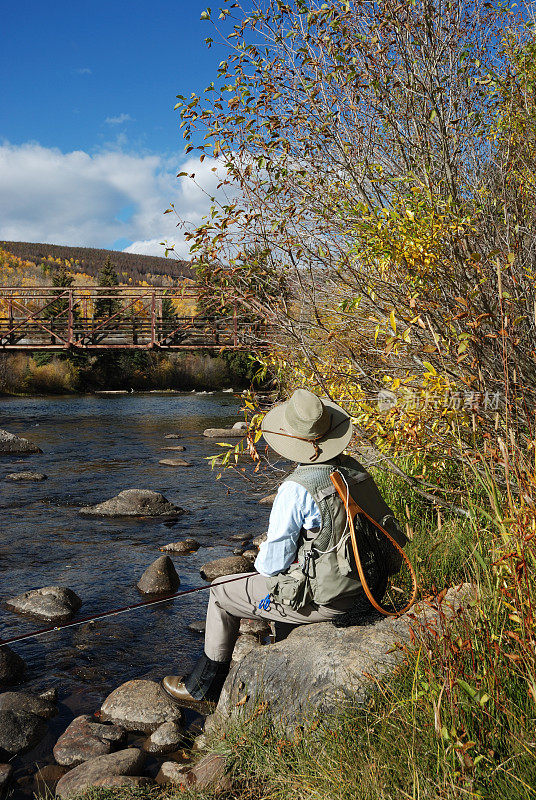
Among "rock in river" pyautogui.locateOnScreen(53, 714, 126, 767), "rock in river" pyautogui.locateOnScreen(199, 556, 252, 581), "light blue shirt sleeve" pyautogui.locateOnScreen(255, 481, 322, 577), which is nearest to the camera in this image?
"light blue shirt sleeve" pyautogui.locateOnScreen(255, 481, 322, 577)

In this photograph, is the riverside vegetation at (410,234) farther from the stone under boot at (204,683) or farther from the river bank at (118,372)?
the river bank at (118,372)

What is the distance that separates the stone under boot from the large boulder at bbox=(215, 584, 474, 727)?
1.52 ft

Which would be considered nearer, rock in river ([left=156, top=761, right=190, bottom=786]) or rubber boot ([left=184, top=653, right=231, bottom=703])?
rock in river ([left=156, top=761, right=190, bottom=786])

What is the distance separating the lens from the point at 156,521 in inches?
311

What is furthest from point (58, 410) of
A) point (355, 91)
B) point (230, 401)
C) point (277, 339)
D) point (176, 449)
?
point (355, 91)

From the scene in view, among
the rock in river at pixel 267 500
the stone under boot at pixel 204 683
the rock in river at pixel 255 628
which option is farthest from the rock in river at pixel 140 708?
the rock in river at pixel 267 500

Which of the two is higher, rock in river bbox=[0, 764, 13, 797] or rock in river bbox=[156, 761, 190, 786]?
rock in river bbox=[156, 761, 190, 786]

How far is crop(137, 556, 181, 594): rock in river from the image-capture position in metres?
5.48

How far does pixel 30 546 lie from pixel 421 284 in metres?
5.04

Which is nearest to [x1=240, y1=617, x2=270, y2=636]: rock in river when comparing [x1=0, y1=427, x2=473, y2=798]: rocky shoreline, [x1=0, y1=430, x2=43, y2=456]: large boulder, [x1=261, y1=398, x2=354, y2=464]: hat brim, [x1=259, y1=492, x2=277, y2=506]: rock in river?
[x1=0, y1=427, x2=473, y2=798]: rocky shoreline

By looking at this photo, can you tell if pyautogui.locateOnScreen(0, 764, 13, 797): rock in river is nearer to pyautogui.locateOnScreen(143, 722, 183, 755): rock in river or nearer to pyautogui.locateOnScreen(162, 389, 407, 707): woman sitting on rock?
pyautogui.locateOnScreen(143, 722, 183, 755): rock in river

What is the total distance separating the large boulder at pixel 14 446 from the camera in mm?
12984

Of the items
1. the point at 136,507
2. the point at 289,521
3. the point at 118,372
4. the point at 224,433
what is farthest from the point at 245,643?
the point at 118,372

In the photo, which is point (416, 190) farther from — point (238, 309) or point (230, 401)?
point (230, 401)
